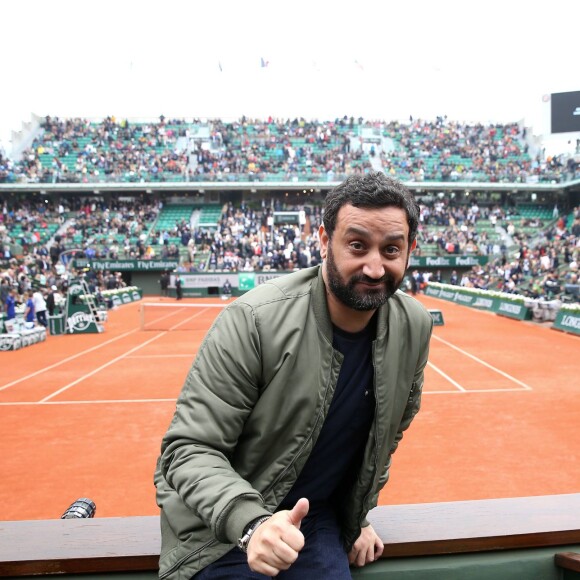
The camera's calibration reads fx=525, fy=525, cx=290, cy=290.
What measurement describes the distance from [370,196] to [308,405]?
793mm

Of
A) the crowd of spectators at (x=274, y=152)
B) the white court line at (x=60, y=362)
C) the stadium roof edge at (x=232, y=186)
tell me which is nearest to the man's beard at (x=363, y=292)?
the white court line at (x=60, y=362)

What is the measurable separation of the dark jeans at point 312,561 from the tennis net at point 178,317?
15222 mm

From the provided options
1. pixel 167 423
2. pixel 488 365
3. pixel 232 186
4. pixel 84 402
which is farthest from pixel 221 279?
pixel 167 423

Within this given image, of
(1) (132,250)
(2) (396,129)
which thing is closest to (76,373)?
(1) (132,250)

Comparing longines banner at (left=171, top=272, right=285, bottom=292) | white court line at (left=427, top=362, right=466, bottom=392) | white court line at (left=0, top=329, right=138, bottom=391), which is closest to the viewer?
white court line at (left=427, top=362, right=466, bottom=392)

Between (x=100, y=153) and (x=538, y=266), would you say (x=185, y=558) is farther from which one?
(x=100, y=153)

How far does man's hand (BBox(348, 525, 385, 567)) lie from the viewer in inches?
81.0

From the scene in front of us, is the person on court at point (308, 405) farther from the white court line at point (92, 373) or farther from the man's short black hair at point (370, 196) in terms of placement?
the white court line at point (92, 373)

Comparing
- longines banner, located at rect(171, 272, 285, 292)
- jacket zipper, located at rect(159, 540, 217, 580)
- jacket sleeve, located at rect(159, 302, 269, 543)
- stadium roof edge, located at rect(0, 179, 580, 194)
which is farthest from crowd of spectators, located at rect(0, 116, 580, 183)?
jacket zipper, located at rect(159, 540, 217, 580)

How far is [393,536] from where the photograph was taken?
213 cm

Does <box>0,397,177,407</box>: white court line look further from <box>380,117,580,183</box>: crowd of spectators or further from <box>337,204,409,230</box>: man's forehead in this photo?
<box>380,117,580,183</box>: crowd of spectators

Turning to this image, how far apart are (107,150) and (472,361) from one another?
40955 millimetres

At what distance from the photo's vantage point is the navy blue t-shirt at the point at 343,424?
204 centimetres

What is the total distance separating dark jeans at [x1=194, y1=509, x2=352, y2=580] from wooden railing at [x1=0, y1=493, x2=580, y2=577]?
227 mm
